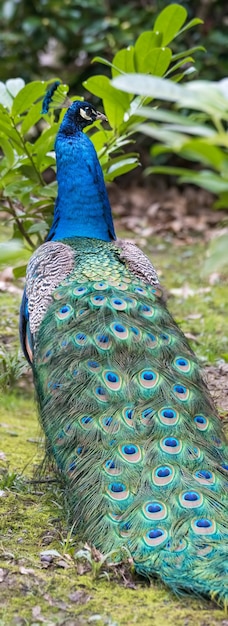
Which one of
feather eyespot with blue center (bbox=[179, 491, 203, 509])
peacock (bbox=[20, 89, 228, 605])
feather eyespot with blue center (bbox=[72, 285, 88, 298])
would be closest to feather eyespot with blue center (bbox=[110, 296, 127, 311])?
peacock (bbox=[20, 89, 228, 605])

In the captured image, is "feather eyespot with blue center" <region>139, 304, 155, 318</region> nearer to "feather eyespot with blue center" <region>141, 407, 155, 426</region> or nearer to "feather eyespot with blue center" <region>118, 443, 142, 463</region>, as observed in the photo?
"feather eyespot with blue center" <region>141, 407, 155, 426</region>

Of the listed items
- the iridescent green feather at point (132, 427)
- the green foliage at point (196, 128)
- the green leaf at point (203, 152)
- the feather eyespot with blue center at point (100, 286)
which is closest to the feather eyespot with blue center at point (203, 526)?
the iridescent green feather at point (132, 427)

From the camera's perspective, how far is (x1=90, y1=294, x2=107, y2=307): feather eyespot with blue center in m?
3.30

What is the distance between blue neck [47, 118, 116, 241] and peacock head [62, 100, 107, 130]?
7 centimetres

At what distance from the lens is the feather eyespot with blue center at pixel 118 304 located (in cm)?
329

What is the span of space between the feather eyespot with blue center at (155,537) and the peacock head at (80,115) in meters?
2.15

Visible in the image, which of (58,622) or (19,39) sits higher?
(19,39)

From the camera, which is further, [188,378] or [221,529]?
[188,378]

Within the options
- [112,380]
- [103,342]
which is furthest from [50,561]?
[103,342]

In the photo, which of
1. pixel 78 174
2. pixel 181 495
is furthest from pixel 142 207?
pixel 181 495

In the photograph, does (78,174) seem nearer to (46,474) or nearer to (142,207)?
(46,474)

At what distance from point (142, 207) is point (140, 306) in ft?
18.3

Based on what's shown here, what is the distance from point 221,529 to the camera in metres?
2.59

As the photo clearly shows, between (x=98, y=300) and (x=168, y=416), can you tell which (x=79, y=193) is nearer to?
(x=98, y=300)
